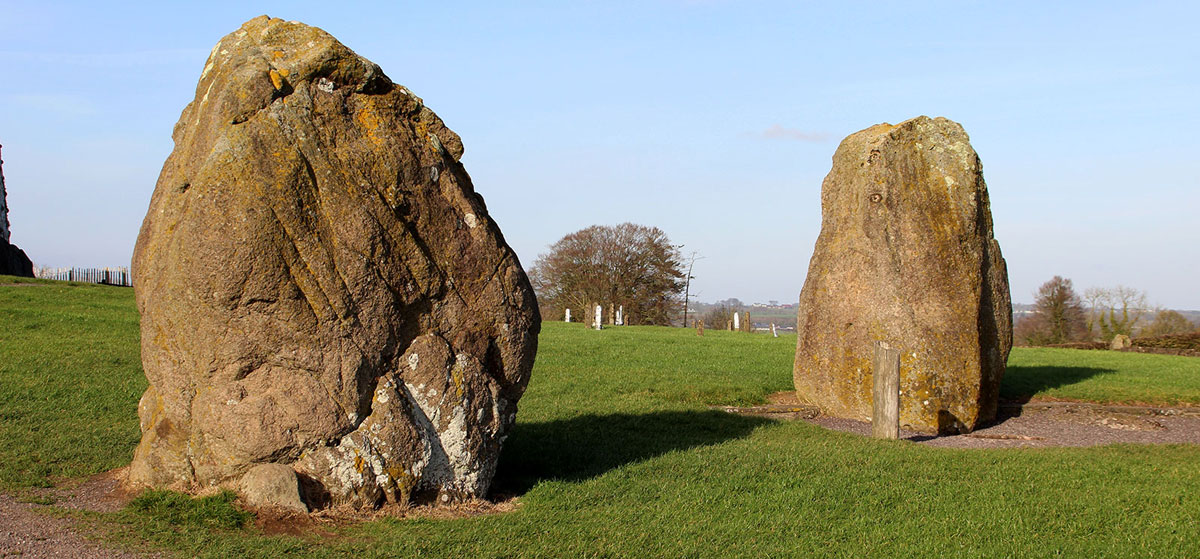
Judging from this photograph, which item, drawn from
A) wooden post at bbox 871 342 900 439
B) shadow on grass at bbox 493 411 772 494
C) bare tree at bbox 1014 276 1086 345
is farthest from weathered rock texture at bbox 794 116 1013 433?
bare tree at bbox 1014 276 1086 345

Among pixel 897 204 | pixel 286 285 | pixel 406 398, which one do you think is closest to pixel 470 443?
pixel 406 398

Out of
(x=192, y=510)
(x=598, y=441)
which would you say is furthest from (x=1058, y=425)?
(x=192, y=510)

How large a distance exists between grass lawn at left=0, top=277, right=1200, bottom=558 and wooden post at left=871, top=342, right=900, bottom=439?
0.52m

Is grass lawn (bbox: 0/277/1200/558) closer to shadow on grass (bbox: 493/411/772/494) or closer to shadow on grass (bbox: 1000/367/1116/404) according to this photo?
shadow on grass (bbox: 493/411/772/494)

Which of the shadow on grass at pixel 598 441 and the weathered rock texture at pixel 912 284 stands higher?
the weathered rock texture at pixel 912 284

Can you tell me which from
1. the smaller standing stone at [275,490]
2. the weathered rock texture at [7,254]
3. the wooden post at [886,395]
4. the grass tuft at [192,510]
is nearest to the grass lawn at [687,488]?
the grass tuft at [192,510]

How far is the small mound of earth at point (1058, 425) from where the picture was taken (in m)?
13.6

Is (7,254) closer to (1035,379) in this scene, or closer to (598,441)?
(598,441)

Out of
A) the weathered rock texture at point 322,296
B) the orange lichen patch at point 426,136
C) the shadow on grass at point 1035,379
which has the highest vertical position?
the orange lichen patch at point 426,136

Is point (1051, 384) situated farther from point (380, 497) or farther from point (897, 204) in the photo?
point (380, 497)

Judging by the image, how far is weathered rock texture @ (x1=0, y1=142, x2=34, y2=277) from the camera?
35500 mm

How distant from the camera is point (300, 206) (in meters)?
7.67

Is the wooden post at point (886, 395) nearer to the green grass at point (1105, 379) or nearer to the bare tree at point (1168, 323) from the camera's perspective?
the green grass at point (1105, 379)

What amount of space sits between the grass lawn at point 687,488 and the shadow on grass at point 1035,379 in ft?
18.9
